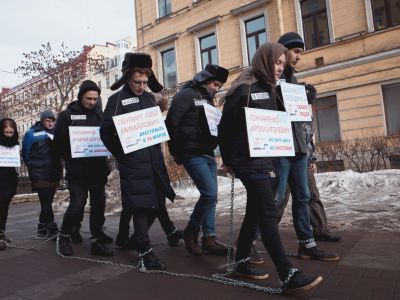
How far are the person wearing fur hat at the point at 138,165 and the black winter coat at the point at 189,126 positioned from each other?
24cm

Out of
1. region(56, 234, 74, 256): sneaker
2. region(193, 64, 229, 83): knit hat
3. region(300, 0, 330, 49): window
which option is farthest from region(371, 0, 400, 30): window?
region(56, 234, 74, 256): sneaker

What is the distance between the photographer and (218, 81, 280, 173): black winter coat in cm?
318

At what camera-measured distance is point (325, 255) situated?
3.82m

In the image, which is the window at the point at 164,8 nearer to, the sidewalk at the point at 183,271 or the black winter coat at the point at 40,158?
the black winter coat at the point at 40,158

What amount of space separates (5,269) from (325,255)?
131 inches

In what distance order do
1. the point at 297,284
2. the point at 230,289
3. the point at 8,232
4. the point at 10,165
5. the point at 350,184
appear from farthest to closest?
the point at 350,184, the point at 8,232, the point at 10,165, the point at 230,289, the point at 297,284

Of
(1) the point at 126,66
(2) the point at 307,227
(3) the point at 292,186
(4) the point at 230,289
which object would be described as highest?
(1) the point at 126,66

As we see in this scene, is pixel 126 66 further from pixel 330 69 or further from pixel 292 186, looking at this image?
pixel 330 69

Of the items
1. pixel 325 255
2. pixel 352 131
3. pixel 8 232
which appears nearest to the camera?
pixel 325 255

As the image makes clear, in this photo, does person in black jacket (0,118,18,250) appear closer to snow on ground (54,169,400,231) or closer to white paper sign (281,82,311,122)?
snow on ground (54,169,400,231)

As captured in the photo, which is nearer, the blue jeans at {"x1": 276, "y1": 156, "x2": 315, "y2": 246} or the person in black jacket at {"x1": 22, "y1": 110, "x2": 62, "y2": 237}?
the blue jeans at {"x1": 276, "y1": 156, "x2": 315, "y2": 246}

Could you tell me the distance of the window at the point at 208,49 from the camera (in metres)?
20.6

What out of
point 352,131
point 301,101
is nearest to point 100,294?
point 301,101

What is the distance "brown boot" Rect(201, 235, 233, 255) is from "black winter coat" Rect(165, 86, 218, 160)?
941 mm
